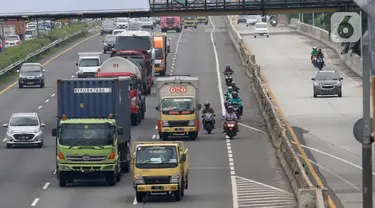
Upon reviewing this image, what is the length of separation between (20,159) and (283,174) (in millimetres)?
11115

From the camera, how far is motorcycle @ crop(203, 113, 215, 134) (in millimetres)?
55406

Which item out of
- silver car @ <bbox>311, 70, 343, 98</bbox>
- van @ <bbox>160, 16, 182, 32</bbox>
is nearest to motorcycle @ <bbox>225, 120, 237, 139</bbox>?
silver car @ <bbox>311, 70, 343, 98</bbox>

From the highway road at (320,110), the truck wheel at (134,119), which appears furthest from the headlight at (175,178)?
the truck wheel at (134,119)

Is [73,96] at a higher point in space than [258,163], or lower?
higher

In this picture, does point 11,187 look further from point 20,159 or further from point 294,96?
point 294,96

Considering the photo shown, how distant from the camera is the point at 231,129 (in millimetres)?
53750

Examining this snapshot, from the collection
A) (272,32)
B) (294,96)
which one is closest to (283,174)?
(294,96)

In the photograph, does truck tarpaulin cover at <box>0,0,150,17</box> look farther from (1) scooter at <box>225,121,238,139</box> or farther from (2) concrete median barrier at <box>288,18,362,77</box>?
(2) concrete median barrier at <box>288,18,362,77</box>

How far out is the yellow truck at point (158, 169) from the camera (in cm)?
3616

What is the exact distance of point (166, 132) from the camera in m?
53.1

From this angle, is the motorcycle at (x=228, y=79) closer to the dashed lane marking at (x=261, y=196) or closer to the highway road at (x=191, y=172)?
the highway road at (x=191, y=172)

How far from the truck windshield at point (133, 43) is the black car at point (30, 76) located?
6760mm

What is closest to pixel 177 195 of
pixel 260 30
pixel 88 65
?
pixel 88 65

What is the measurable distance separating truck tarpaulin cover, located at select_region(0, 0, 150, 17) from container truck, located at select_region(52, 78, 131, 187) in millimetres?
18498
